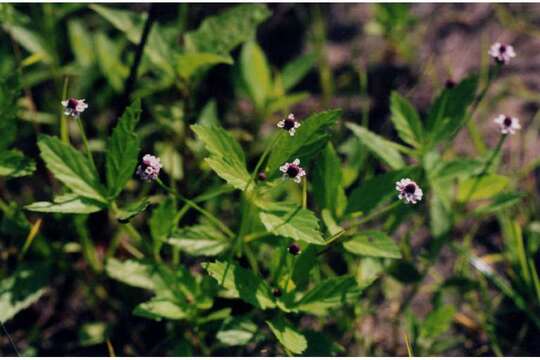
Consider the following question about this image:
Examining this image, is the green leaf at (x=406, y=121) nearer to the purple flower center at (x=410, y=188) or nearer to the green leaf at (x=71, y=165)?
the purple flower center at (x=410, y=188)

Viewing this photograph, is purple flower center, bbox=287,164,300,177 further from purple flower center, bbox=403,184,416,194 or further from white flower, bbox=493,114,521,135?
white flower, bbox=493,114,521,135

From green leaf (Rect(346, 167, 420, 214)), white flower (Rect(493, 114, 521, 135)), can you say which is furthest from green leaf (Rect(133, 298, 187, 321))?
white flower (Rect(493, 114, 521, 135))

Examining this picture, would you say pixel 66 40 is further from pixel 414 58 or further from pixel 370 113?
pixel 414 58

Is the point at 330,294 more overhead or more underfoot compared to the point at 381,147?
more underfoot

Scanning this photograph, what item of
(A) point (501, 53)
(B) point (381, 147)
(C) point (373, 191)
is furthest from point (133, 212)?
(A) point (501, 53)

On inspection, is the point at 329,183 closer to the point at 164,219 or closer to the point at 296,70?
the point at 164,219
